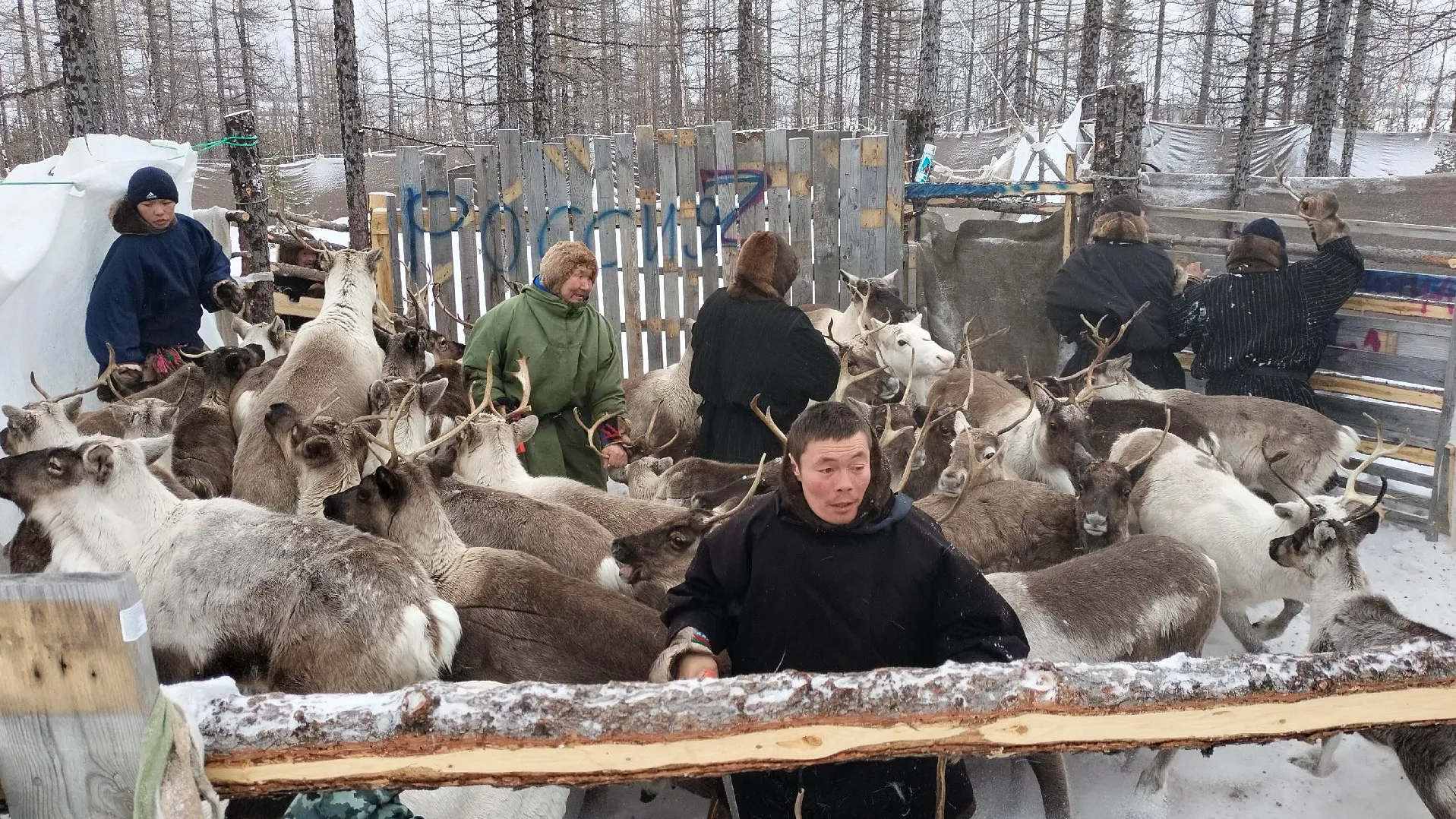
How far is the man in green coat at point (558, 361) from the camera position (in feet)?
17.5

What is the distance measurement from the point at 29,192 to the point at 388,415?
3242 millimetres

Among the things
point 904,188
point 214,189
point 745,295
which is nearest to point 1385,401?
point 904,188

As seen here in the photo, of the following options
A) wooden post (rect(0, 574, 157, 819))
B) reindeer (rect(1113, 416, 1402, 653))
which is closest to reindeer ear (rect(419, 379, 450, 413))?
wooden post (rect(0, 574, 157, 819))

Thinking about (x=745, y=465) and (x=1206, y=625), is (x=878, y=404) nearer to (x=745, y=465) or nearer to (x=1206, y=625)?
(x=745, y=465)

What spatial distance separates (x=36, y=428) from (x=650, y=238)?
4.29m

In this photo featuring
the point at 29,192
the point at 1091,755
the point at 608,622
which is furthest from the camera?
the point at 29,192

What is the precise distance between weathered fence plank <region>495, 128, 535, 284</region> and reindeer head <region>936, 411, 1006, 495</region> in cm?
360

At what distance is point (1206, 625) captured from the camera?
169 inches

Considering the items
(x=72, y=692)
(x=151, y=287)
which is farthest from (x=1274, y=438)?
(x=151, y=287)

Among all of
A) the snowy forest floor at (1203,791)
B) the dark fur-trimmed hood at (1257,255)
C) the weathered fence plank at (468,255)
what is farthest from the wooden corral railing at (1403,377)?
the weathered fence plank at (468,255)

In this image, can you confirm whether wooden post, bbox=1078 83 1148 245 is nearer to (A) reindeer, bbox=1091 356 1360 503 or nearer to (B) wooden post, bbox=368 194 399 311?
(A) reindeer, bbox=1091 356 1360 503

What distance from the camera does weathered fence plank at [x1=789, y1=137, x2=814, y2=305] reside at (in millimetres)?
7715

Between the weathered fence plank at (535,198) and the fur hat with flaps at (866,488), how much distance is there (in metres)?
5.28

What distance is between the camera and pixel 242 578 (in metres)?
3.34
